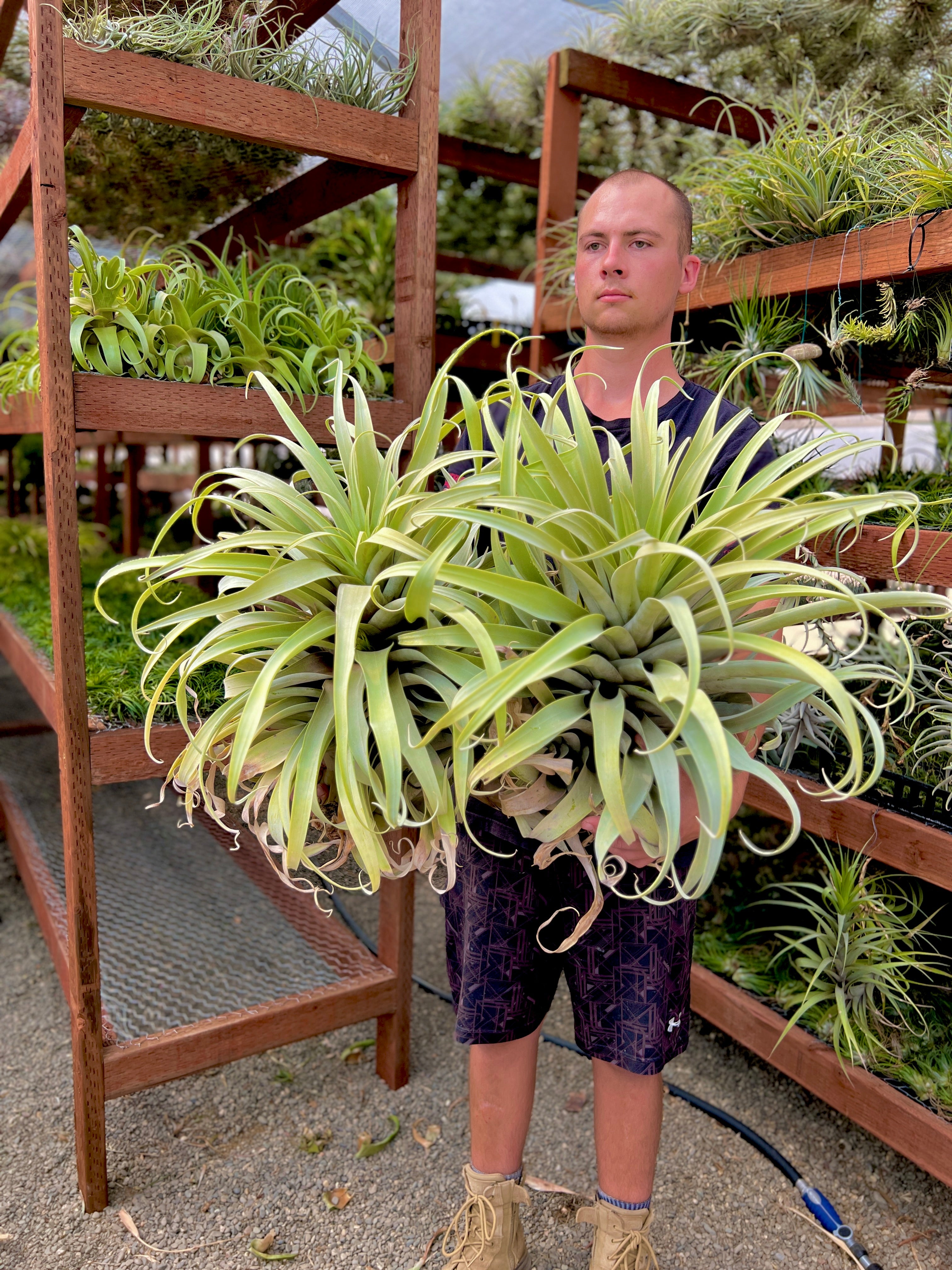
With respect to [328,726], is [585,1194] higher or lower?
lower

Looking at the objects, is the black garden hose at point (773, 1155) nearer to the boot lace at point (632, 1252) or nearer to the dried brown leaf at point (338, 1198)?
the boot lace at point (632, 1252)

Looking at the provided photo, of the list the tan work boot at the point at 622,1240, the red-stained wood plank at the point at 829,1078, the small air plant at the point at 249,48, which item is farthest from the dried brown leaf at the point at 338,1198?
the small air plant at the point at 249,48

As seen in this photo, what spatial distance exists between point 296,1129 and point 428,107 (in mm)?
1941

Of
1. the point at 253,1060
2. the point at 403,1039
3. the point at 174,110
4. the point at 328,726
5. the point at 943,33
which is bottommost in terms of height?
the point at 253,1060

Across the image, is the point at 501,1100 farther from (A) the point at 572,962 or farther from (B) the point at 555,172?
(B) the point at 555,172

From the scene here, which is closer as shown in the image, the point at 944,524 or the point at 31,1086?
the point at 944,524

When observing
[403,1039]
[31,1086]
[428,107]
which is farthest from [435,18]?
[31,1086]

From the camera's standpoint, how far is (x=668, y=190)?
1.38 m

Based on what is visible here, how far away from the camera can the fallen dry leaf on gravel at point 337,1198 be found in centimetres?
158

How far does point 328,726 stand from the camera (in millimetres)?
1041

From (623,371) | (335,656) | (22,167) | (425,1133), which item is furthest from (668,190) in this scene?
(425,1133)

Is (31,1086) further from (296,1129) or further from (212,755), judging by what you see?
(212,755)

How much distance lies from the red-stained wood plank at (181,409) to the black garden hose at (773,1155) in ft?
2.93

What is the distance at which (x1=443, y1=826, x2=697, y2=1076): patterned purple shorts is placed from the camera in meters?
1.25
